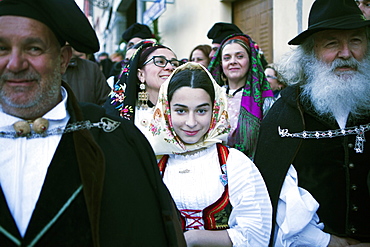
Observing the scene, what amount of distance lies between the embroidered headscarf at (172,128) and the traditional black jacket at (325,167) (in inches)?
14.7

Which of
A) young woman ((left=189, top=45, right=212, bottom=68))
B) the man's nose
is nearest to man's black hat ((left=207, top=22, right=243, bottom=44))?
young woman ((left=189, top=45, right=212, bottom=68))

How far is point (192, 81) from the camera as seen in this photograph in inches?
108

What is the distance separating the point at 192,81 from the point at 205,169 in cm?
60

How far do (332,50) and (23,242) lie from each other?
7.37ft

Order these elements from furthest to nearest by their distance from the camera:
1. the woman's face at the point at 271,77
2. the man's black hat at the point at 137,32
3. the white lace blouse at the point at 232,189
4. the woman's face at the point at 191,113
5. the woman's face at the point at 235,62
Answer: the man's black hat at the point at 137,32 → the woman's face at the point at 271,77 → the woman's face at the point at 235,62 → the woman's face at the point at 191,113 → the white lace blouse at the point at 232,189

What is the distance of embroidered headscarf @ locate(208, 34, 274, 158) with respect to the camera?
3.65 m

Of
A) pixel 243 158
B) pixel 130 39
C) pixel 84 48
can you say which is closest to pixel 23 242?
pixel 84 48

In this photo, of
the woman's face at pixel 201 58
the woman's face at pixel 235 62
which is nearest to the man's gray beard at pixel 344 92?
the woman's face at pixel 235 62

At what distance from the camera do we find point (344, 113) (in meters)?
2.77

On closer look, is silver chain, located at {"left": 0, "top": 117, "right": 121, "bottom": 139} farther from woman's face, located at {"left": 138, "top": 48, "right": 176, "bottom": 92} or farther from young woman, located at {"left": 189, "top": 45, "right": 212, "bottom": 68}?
young woman, located at {"left": 189, "top": 45, "right": 212, "bottom": 68}

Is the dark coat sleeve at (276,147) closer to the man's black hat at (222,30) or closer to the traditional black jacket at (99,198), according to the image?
the traditional black jacket at (99,198)

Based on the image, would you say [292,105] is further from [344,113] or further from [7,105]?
[7,105]

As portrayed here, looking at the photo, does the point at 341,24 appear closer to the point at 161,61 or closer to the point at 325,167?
the point at 325,167

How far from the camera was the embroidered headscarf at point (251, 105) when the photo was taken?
3.65m
